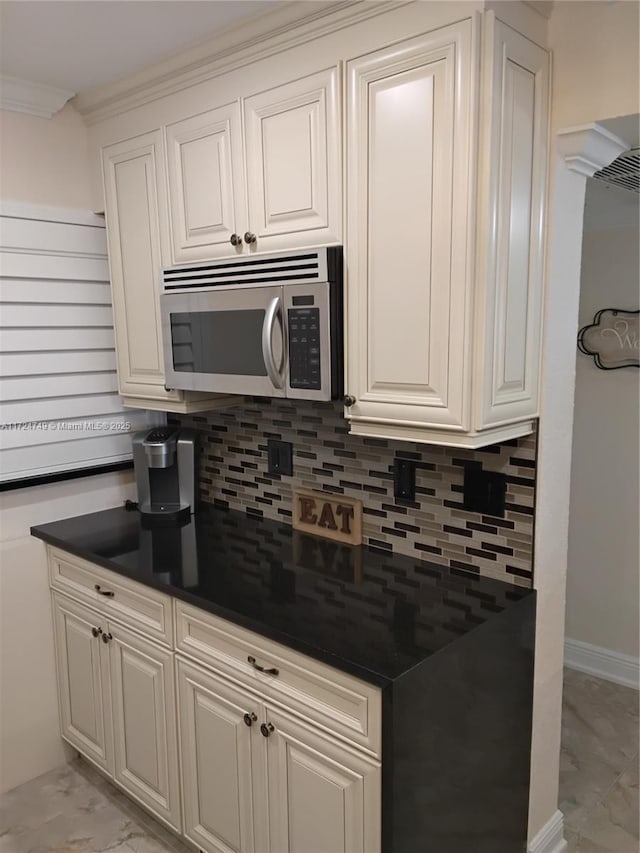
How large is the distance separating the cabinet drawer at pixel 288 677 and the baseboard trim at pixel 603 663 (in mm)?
2069

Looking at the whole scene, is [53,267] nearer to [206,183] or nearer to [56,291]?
[56,291]

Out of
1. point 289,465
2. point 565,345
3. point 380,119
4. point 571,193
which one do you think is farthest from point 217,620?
point 571,193

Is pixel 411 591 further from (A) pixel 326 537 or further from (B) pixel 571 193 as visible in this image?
(B) pixel 571 193

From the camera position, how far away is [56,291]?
2371 mm

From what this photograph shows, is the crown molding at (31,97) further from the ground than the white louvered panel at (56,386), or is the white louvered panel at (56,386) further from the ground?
the crown molding at (31,97)

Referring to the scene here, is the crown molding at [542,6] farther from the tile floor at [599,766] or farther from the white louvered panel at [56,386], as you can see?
the tile floor at [599,766]

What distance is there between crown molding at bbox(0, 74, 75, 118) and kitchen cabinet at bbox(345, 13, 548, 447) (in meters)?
1.19

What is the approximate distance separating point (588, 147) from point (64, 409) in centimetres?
186

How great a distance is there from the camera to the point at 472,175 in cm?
144

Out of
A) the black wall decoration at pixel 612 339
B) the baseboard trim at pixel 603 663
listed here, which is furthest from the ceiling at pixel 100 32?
the baseboard trim at pixel 603 663

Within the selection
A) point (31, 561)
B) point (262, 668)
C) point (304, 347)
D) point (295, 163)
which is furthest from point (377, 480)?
point (31, 561)

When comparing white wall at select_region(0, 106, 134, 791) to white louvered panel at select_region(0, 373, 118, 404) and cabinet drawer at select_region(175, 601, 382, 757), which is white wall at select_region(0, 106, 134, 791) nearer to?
white louvered panel at select_region(0, 373, 118, 404)

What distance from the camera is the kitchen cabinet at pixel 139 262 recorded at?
2162mm

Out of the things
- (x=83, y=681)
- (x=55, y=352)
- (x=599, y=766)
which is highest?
(x=55, y=352)
